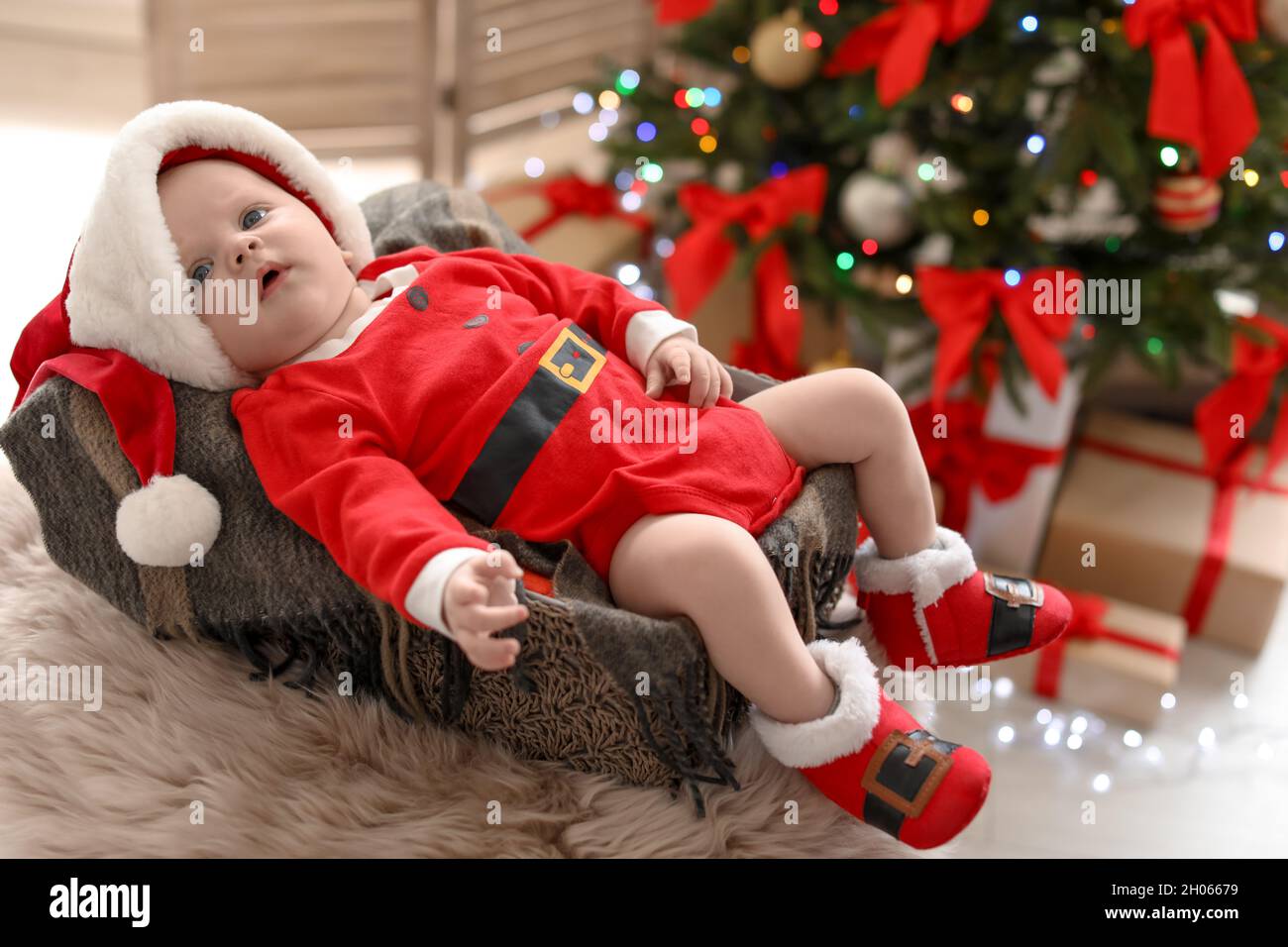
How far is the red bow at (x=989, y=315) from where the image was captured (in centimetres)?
144

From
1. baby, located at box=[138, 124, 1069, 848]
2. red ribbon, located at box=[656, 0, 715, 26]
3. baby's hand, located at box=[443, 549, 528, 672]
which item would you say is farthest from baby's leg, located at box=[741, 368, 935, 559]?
red ribbon, located at box=[656, 0, 715, 26]

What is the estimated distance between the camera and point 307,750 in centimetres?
91

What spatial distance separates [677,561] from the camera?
860 mm

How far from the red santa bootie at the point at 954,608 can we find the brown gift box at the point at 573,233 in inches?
43.4

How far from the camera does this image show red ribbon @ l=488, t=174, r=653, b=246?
6.72 feet

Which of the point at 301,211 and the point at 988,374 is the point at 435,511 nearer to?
the point at 301,211

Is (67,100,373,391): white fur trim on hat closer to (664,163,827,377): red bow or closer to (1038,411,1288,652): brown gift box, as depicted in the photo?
(664,163,827,377): red bow

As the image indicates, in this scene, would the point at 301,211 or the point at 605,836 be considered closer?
the point at 605,836

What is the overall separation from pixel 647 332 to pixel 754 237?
602 mm

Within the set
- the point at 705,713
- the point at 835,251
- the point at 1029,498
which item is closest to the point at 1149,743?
the point at 1029,498

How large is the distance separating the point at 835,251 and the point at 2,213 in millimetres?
1679

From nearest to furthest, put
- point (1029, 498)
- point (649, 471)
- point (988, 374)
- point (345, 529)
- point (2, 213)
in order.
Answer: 1. point (345, 529)
2. point (649, 471)
3. point (988, 374)
4. point (1029, 498)
5. point (2, 213)

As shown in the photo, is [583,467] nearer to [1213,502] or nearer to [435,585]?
[435,585]

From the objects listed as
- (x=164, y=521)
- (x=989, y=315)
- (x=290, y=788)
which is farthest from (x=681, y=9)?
(x=290, y=788)
